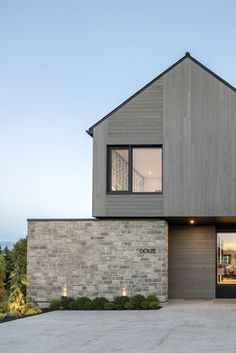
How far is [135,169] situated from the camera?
68.5 feet

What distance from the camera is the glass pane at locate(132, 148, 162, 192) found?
2098 cm

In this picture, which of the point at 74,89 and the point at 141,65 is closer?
the point at 141,65

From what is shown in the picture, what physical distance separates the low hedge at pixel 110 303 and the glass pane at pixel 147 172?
372 cm

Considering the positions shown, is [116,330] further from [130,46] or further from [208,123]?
[130,46]

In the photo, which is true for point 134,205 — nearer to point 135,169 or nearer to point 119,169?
point 135,169

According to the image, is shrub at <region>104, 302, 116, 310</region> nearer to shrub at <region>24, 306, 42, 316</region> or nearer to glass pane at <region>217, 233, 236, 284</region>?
shrub at <region>24, 306, 42, 316</region>

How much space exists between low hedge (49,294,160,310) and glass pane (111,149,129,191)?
3.80 meters

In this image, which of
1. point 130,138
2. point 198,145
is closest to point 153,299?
point 198,145

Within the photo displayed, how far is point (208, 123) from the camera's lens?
2086cm

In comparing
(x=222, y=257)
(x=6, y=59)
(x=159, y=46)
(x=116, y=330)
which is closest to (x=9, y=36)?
(x=6, y=59)

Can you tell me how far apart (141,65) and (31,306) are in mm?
12614

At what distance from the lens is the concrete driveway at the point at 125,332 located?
455 inches

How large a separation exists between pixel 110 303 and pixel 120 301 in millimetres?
339

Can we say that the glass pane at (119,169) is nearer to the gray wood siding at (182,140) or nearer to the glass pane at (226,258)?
the gray wood siding at (182,140)
